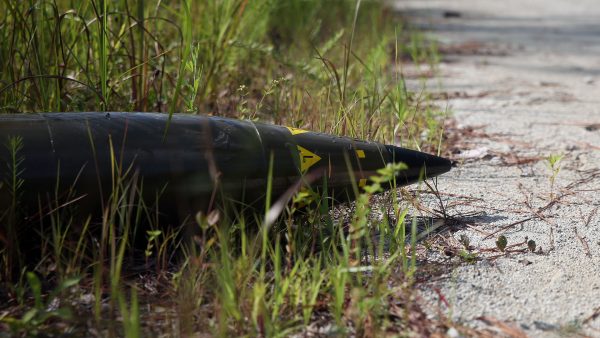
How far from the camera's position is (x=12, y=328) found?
5.28ft

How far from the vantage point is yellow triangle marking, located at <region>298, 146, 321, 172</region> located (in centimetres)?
216

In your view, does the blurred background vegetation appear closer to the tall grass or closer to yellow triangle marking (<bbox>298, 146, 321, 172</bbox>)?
the tall grass

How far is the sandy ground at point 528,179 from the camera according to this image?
6.05ft

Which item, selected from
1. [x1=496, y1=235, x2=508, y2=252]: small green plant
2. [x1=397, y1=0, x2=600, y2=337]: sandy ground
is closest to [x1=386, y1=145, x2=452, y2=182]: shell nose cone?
[x1=397, y1=0, x2=600, y2=337]: sandy ground

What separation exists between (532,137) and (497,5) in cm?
761

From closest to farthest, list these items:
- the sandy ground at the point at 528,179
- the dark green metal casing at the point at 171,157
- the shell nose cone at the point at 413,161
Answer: the sandy ground at the point at 528,179 → the dark green metal casing at the point at 171,157 → the shell nose cone at the point at 413,161

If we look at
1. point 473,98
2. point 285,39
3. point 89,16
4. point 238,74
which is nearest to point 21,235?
point 89,16

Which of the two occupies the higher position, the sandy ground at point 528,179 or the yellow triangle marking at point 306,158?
the yellow triangle marking at point 306,158

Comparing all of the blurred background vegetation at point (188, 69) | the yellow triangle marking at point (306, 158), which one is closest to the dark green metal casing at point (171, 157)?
the yellow triangle marking at point (306, 158)

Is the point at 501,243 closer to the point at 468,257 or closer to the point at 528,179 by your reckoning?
the point at 468,257

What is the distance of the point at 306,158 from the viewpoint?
217cm

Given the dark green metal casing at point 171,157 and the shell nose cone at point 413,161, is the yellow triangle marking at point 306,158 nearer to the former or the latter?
the dark green metal casing at point 171,157

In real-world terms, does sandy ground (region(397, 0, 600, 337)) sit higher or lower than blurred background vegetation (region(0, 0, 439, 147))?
lower

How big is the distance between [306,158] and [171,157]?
1.15ft
